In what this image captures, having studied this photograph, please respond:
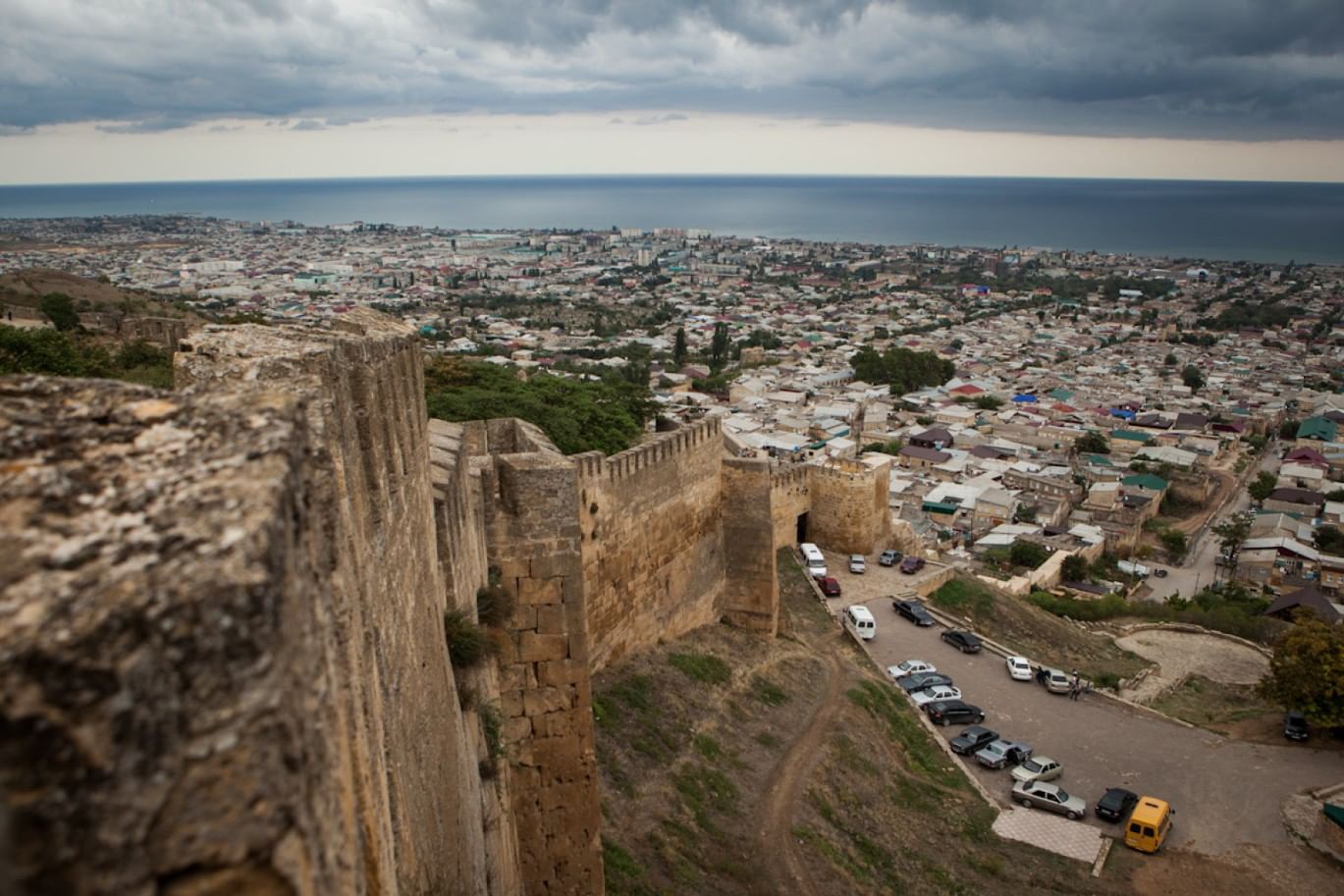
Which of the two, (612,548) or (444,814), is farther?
(612,548)

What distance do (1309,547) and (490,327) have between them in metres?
65.3

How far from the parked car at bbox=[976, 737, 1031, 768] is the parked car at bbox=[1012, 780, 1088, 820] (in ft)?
2.76

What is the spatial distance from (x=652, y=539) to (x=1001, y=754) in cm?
833

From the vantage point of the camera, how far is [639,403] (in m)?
30.2

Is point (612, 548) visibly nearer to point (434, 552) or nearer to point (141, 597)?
point (434, 552)

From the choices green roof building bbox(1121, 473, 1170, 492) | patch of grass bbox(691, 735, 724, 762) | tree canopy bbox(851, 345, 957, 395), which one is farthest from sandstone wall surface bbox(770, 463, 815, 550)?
tree canopy bbox(851, 345, 957, 395)

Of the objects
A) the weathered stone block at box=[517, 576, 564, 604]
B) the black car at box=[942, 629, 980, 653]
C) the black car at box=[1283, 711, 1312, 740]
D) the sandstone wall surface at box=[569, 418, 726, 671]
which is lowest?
the black car at box=[1283, 711, 1312, 740]

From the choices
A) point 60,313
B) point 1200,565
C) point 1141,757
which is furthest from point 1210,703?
point 60,313

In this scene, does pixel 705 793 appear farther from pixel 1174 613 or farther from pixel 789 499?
pixel 1174 613

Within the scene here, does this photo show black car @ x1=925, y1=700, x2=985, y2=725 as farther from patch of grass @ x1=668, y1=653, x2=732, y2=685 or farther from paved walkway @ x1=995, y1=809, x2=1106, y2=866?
patch of grass @ x1=668, y1=653, x2=732, y2=685

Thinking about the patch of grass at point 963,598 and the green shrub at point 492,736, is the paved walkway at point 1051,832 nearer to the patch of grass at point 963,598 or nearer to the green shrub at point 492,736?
the patch of grass at point 963,598

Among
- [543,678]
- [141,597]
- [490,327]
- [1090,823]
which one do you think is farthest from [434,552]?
[490,327]

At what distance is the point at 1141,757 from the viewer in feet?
61.8

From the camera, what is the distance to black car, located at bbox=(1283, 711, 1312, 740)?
19984mm
